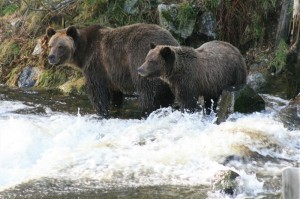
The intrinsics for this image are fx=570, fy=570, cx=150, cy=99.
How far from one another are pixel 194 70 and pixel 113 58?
1.68 meters

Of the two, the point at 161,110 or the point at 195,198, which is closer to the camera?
the point at 195,198

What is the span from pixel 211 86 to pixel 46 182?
3.99m

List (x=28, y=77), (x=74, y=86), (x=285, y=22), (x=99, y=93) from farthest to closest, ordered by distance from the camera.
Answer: (x=28, y=77)
(x=74, y=86)
(x=285, y=22)
(x=99, y=93)

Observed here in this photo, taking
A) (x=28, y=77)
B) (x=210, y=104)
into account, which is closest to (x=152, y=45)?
(x=210, y=104)

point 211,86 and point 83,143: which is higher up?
point 211,86

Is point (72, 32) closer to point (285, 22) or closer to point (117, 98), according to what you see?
point (117, 98)

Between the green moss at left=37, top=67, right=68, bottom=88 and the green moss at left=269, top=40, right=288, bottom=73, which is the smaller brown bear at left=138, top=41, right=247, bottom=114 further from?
the green moss at left=37, top=67, right=68, bottom=88

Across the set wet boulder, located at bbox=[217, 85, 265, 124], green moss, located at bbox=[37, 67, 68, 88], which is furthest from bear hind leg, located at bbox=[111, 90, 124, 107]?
green moss, located at bbox=[37, 67, 68, 88]

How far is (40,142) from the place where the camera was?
890cm

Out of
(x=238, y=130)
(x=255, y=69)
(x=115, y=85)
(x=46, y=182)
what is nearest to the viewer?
(x=46, y=182)

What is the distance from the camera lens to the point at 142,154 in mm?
8070

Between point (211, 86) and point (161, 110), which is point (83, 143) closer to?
point (161, 110)

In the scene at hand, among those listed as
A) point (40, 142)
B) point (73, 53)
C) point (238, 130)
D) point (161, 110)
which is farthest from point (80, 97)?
point (238, 130)

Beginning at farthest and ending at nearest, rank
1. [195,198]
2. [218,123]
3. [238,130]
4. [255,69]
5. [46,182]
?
1. [255,69]
2. [218,123]
3. [238,130]
4. [46,182]
5. [195,198]
